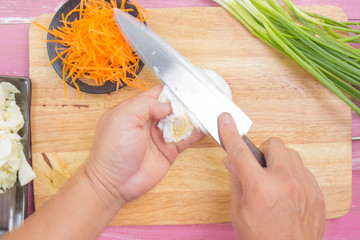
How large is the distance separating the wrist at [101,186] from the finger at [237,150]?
53 centimetres

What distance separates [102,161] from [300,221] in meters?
0.80

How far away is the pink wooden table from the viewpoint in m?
1.43

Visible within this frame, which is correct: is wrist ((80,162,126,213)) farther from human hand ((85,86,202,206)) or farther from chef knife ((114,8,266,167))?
chef knife ((114,8,266,167))

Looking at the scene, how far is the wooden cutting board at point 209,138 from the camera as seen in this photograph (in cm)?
135

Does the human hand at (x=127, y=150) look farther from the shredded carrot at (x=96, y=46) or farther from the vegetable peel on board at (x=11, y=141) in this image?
the vegetable peel on board at (x=11, y=141)

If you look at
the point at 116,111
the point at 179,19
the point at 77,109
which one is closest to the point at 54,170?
the point at 77,109

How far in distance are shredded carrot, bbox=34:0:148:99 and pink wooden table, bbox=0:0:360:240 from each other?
0.26m

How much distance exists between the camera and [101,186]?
46.9 inches

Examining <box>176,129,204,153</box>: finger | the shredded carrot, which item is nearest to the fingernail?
<box>176,129,204,153</box>: finger

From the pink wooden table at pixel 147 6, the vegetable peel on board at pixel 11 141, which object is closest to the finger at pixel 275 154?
the pink wooden table at pixel 147 6

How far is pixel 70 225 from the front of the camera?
1.12 meters

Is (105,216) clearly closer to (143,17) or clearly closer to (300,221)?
(300,221)

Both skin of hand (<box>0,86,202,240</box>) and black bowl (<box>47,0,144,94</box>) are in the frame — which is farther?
black bowl (<box>47,0,144,94</box>)

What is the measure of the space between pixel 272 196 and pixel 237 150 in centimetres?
20
